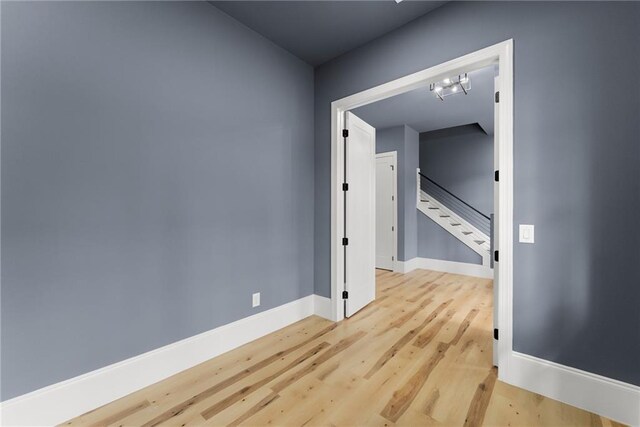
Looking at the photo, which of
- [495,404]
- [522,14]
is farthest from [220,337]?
[522,14]

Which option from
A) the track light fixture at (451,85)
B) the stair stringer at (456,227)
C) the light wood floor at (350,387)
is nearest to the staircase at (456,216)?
the stair stringer at (456,227)

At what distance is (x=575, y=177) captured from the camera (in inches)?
67.9

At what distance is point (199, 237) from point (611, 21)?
3.16 metres

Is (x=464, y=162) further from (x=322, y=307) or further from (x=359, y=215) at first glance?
(x=322, y=307)

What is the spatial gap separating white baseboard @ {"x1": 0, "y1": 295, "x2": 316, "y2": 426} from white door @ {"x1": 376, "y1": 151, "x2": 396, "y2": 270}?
3.44 meters

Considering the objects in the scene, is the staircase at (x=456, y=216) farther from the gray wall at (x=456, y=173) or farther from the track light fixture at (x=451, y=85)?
the track light fixture at (x=451, y=85)

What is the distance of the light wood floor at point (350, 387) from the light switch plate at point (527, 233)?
105cm

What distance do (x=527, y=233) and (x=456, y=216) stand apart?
4489 mm

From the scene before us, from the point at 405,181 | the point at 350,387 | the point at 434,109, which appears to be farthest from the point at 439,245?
the point at 350,387

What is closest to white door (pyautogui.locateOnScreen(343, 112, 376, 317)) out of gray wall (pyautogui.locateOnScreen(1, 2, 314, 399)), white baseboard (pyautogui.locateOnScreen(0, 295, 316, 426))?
gray wall (pyautogui.locateOnScreen(1, 2, 314, 399))

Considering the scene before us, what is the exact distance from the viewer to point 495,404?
1.72 meters

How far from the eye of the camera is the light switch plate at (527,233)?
1874mm

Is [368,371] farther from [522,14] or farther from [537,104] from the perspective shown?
[522,14]

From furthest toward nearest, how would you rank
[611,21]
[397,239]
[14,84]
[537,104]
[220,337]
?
1. [397,239]
2. [220,337]
3. [537,104]
4. [611,21]
5. [14,84]
